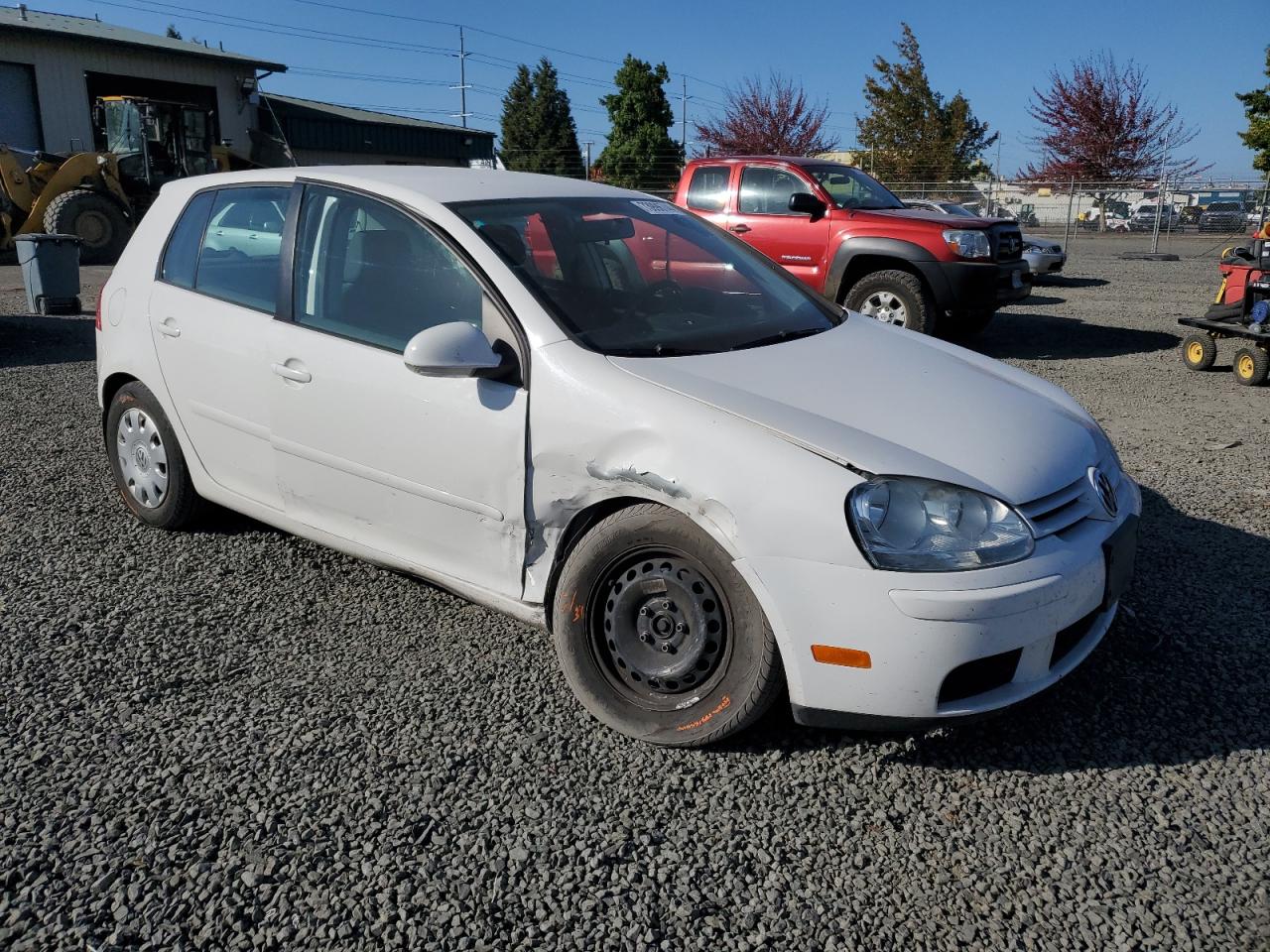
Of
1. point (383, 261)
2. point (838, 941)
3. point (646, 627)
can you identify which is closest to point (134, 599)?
point (383, 261)

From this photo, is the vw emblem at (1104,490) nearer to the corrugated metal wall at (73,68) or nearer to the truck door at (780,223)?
the truck door at (780,223)

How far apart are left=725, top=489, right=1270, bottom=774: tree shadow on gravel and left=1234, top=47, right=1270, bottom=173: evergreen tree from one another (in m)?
32.9

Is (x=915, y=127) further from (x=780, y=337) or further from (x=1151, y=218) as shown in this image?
(x=780, y=337)

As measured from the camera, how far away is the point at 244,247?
4023 millimetres

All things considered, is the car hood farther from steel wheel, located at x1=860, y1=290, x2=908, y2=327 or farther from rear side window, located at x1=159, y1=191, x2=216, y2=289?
steel wheel, located at x1=860, y1=290, x2=908, y2=327

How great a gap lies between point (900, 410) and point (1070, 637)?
2.54 ft

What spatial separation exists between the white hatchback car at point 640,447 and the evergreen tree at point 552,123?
45.6 meters

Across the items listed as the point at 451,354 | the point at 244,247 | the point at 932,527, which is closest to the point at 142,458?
the point at 244,247

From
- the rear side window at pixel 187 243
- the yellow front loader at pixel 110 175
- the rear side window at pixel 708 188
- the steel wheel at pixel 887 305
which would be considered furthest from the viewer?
the yellow front loader at pixel 110 175

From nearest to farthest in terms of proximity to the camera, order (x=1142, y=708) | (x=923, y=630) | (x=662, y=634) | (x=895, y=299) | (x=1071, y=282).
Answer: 1. (x=923, y=630)
2. (x=662, y=634)
3. (x=1142, y=708)
4. (x=895, y=299)
5. (x=1071, y=282)

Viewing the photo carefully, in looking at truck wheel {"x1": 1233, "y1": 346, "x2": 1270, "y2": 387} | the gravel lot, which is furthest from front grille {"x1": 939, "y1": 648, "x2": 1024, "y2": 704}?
truck wheel {"x1": 1233, "y1": 346, "x2": 1270, "y2": 387}

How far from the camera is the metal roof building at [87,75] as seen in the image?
27219 mm

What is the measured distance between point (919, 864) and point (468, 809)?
3.72ft

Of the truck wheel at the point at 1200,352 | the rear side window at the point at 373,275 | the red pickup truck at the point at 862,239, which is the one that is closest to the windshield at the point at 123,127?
the red pickup truck at the point at 862,239
